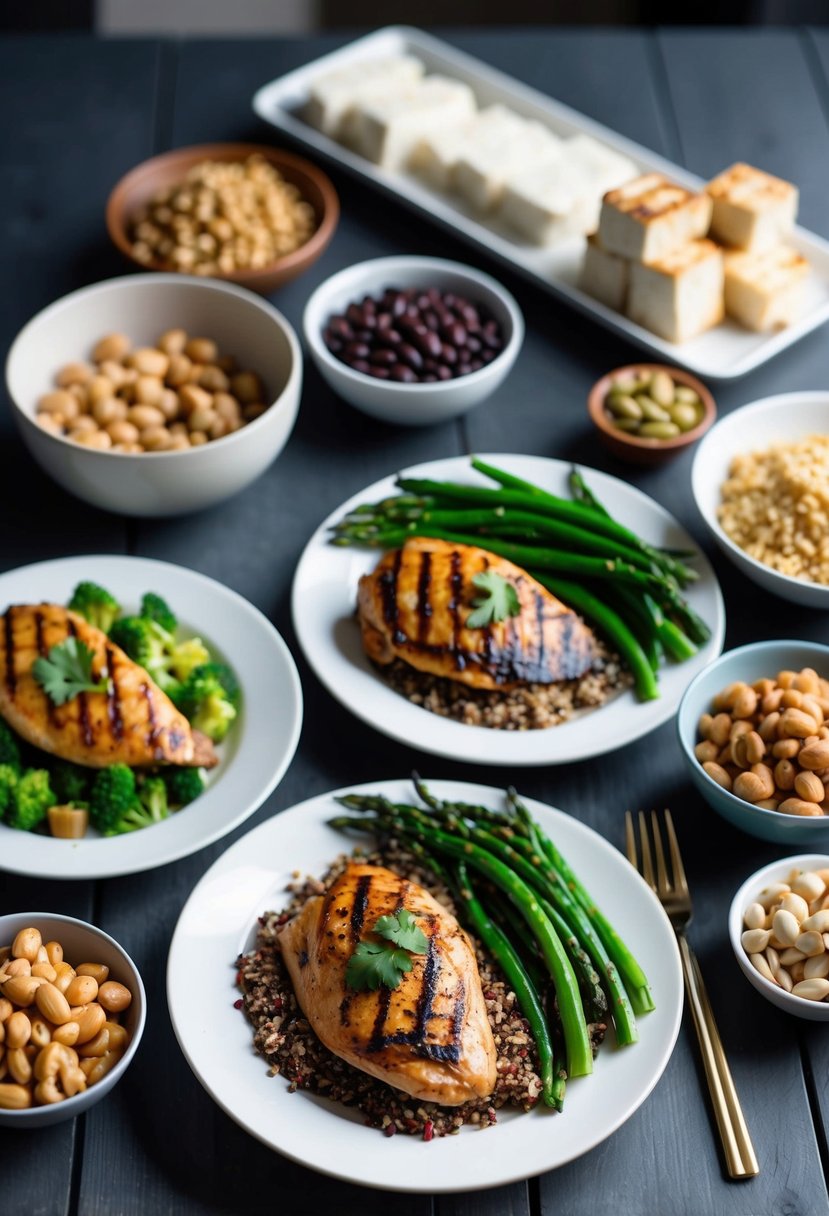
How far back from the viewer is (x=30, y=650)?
2.83 meters

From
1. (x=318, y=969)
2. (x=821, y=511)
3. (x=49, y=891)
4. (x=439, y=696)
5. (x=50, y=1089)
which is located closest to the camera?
(x=50, y=1089)

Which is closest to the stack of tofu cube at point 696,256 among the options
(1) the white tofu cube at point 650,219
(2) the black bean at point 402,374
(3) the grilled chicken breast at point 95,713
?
(1) the white tofu cube at point 650,219

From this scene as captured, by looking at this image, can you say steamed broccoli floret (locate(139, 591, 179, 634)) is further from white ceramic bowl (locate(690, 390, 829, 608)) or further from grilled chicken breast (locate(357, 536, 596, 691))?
white ceramic bowl (locate(690, 390, 829, 608))

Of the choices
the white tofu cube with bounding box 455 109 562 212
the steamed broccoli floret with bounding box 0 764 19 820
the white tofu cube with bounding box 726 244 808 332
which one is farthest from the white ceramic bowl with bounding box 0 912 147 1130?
the white tofu cube with bounding box 455 109 562 212

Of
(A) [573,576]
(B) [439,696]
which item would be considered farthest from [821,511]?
(B) [439,696]

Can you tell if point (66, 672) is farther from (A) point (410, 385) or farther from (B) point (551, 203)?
(B) point (551, 203)

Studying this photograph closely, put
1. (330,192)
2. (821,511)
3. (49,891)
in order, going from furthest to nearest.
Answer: (330,192)
(821,511)
(49,891)

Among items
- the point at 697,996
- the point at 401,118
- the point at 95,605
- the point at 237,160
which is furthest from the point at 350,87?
the point at 697,996

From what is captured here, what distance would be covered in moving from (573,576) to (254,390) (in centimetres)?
107

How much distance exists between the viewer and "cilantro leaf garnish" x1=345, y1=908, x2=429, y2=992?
233cm

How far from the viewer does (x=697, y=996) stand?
2.54m

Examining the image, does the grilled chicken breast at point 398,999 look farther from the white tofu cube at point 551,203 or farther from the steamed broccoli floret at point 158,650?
the white tofu cube at point 551,203

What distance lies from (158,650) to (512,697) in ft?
2.73

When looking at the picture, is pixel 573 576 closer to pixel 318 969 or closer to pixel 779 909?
pixel 779 909
